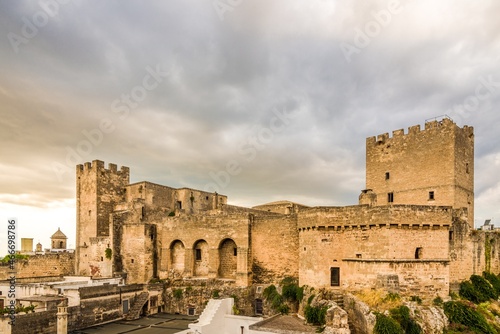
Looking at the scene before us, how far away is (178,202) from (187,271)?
387 inches

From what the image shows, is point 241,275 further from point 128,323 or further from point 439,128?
point 439,128

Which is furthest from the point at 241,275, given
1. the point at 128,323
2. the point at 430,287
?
the point at 430,287

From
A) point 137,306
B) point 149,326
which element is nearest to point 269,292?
point 149,326

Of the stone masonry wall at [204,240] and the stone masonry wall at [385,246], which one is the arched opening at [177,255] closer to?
the stone masonry wall at [204,240]

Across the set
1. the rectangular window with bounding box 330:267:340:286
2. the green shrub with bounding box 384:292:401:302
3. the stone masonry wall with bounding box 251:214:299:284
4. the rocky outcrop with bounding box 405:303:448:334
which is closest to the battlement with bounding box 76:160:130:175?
the stone masonry wall with bounding box 251:214:299:284

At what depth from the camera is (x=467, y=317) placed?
58.0ft

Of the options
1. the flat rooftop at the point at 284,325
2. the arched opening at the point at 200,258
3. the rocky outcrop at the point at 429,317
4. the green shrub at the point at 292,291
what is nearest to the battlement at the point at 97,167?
the arched opening at the point at 200,258

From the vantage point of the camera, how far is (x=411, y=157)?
2672cm

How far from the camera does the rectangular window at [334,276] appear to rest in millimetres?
19953

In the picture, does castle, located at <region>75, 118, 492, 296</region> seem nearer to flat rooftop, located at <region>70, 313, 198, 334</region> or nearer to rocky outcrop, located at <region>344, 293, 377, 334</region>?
rocky outcrop, located at <region>344, 293, 377, 334</region>

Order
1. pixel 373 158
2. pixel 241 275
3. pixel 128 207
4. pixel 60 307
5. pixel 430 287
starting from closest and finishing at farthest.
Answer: pixel 430 287 < pixel 60 307 < pixel 241 275 < pixel 373 158 < pixel 128 207

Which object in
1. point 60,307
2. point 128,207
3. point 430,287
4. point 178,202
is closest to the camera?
point 430,287

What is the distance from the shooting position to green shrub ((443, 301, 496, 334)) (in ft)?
57.5

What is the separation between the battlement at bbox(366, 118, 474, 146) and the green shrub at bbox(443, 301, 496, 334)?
1213cm
